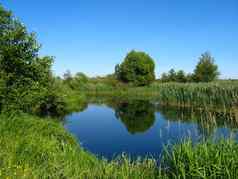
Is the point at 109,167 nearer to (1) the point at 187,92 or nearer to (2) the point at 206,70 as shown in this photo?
(1) the point at 187,92

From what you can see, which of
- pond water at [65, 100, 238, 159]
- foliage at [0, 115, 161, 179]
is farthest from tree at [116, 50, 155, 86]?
foliage at [0, 115, 161, 179]

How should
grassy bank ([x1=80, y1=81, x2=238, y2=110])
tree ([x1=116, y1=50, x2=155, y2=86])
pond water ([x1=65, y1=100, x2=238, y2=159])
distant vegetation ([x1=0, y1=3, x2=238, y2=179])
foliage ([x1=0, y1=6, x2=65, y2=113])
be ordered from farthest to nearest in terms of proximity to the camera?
tree ([x1=116, y1=50, x2=155, y2=86])
grassy bank ([x1=80, y1=81, x2=238, y2=110])
pond water ([x1=65, y1=100, x2=238, y2=159])
foliage ([x1=0, y1=6, x2=65, y2=113])
distant vegetation ([x1=0, y1=3, x2=238, y2=179])

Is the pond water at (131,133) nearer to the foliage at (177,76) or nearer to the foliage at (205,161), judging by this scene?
the foliage at (205,161)

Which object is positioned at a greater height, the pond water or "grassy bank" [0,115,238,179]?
"grassy bank" [0,115,238,179]

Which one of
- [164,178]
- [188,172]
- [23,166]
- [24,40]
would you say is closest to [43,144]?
[23,166]

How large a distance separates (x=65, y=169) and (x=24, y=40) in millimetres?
7660

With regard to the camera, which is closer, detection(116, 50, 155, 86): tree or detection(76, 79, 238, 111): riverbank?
detection(76, 79, 238, 111): riverbank

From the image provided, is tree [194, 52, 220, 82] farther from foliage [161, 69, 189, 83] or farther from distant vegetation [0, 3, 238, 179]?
distant vegetation [0, 3, 238, 179]

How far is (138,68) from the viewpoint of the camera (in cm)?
6731

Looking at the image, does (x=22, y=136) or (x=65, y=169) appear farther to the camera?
(x=22, y=136)

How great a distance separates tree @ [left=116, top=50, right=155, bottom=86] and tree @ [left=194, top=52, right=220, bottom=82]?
1585 cm

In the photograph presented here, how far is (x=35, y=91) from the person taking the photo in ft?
42.5

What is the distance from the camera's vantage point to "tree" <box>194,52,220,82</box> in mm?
51750

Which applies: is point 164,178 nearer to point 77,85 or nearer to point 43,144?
point 43,144
